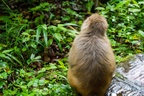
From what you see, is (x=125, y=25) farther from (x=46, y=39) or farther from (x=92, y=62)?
(x=92, y=62)

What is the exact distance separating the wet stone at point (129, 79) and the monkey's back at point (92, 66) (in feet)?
0.68

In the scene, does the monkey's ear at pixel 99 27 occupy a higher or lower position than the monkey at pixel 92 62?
higher

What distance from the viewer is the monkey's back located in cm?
380

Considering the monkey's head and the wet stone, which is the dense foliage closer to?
the wet stone

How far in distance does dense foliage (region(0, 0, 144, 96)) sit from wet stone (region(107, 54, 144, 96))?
509 millimetres

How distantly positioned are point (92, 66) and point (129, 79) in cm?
62

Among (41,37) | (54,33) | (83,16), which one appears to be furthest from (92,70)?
(83,16)

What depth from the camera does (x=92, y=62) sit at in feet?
12.5

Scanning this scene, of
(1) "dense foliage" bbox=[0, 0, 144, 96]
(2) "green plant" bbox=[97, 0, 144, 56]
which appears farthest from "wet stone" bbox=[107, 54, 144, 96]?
(2) "green plant" bbox=[97, 0, 144, 56]

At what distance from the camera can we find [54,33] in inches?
222

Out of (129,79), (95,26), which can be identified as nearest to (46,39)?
(95,26)

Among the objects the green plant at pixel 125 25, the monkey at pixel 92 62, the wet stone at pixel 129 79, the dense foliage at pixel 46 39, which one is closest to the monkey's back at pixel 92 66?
the monkey at pixel 92 62

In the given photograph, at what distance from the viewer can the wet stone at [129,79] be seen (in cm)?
396

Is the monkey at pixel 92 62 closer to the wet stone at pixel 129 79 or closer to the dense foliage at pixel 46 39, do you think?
the wet stone at pixel 129 79
